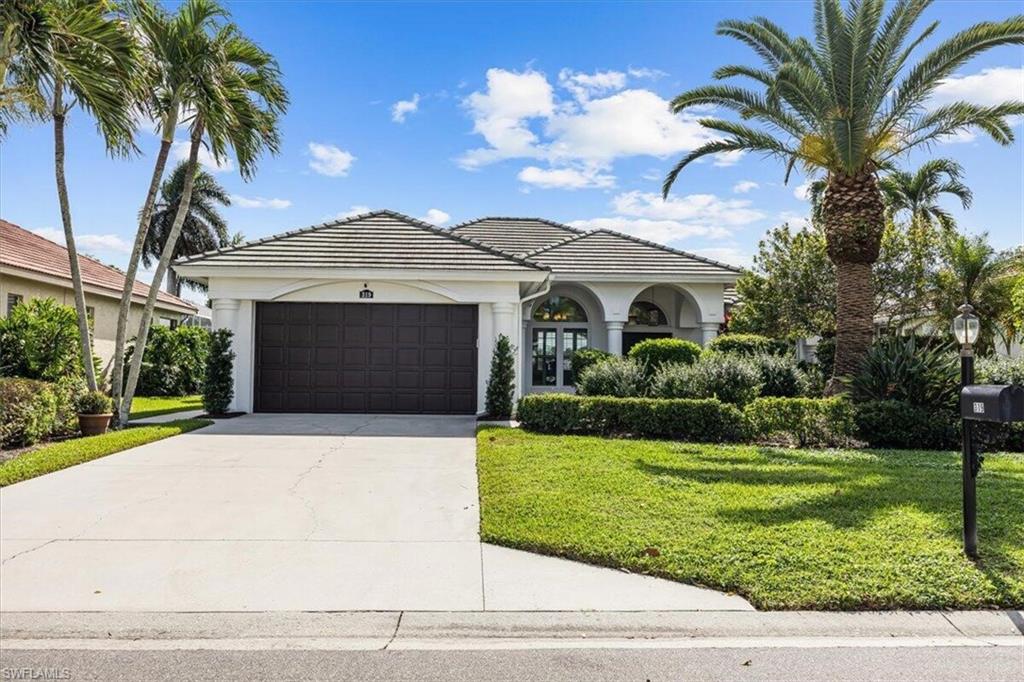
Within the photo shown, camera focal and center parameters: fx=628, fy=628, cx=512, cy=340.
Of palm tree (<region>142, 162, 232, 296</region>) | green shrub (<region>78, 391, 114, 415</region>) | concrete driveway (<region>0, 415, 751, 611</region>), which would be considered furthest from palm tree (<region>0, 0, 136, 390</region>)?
palm tree (<region>142, 162, 232, 296</region>)

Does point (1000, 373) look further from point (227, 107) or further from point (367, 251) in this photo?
point (227, 107)

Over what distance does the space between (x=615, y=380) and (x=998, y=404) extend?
26.2ft

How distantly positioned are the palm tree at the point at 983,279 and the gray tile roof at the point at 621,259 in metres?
8.35

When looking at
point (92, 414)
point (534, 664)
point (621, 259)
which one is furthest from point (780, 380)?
point (92, 414)

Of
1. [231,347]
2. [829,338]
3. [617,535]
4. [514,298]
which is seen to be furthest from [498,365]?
[829,338]

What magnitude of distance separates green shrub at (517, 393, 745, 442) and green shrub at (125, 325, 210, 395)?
1370 centimetres

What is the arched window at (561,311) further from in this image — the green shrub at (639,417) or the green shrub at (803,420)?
the green shrub at (803,420)

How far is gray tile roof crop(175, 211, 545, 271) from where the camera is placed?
14.2 m

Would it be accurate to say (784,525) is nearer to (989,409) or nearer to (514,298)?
(989,409)

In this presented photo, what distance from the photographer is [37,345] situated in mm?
12062

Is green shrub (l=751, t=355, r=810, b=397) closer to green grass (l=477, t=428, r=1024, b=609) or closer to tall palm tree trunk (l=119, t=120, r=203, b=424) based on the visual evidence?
green grass (l=477, t=428, r=1024, b=609)

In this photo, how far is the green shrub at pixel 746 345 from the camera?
17.7 meters

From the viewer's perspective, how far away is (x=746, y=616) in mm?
4207

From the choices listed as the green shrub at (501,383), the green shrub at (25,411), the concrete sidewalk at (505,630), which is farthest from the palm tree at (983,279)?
the green shrub at (25,411)
